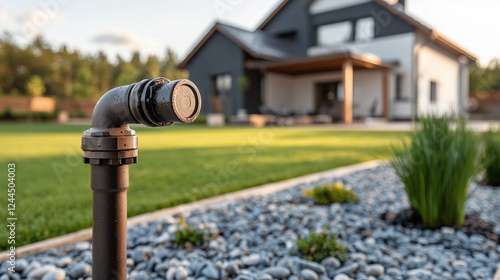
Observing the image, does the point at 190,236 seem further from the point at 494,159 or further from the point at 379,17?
the point at 379,17

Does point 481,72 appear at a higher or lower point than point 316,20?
lower

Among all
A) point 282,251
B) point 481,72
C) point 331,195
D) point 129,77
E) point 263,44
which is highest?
point 263,44

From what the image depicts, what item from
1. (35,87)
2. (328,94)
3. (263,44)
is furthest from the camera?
(35,87)

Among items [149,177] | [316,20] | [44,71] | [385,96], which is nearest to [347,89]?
[385,96]

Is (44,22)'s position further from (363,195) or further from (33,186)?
(363,195)

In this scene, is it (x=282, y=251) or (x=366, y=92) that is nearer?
(x=282, y=251)

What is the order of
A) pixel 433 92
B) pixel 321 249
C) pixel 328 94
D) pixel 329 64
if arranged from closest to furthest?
→ pixel 321 249 → pixel 329 64 → pixel 433 92 → pixel 328 94

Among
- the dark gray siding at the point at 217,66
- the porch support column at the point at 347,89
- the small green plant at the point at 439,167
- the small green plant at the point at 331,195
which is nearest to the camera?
the small green plant at the point at 439,167

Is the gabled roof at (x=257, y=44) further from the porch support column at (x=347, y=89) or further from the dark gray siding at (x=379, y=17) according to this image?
the porch support column at (x=347, y=89)

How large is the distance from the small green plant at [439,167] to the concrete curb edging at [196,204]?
117cm

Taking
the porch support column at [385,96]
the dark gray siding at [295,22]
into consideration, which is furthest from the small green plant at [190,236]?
the dark gray siding at [295,22]

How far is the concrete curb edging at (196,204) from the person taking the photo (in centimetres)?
167

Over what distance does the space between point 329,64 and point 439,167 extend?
41.0 feet

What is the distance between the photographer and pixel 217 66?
16.7 metres
